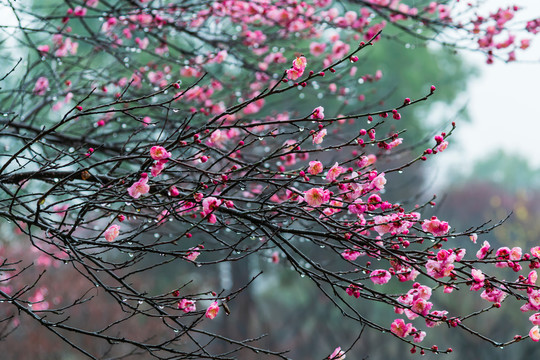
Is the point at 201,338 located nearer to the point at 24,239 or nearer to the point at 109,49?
the point at 24,239

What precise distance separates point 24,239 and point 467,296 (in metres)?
10.4

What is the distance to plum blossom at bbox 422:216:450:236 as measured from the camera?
2.35m

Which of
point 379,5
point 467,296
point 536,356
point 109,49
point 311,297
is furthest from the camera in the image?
point 311,297

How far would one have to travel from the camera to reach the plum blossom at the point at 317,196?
227 cm

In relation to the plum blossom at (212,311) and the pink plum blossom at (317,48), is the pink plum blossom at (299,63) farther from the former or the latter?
the pink plum blossom at (317,48)

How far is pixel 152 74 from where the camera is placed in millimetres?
5359

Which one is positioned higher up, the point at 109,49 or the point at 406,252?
the point at 109,49

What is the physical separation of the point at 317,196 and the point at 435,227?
1.82ft

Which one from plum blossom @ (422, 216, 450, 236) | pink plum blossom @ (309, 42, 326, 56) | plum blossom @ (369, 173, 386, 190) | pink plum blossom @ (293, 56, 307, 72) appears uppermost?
pink plum blossom @ (309, 42, 326, 56)

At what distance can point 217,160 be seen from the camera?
83.9 inches

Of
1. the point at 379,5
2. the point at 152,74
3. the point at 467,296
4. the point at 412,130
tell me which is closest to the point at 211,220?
the point at 379,5

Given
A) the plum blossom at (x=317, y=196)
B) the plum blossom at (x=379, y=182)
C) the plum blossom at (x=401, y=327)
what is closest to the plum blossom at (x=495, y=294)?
the plum blossom at (x=401, y=327)

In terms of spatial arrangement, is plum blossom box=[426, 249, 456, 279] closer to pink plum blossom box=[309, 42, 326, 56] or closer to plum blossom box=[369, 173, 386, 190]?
plum blossom box=[369, 173, 386, 190]

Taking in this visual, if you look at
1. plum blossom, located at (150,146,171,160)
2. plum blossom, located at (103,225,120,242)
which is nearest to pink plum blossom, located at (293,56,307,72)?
plum blossom, located at (150,146,171,160)
